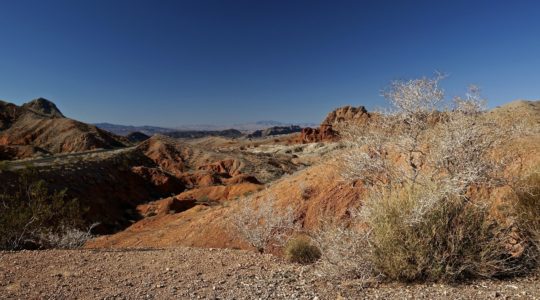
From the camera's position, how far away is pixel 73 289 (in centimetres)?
638

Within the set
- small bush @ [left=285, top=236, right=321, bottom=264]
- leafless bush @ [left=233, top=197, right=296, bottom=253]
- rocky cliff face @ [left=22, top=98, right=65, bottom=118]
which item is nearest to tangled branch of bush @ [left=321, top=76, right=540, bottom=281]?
small bush @ [left=285, top=236, right=321, bottom=264]

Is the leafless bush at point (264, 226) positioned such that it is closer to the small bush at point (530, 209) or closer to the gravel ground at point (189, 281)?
the gravel ground at point (189, 281)

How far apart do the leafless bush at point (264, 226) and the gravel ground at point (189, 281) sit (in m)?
3.64

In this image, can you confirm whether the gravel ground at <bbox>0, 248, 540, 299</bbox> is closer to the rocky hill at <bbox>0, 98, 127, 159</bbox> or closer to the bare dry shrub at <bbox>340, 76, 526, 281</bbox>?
the bare dry shrub at <bbox>340, 76, 526, 281</bbox>

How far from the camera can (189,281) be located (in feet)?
22.2

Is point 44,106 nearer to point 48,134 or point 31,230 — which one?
point 48,134

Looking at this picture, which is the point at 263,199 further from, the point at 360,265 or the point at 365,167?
the point at 360,265

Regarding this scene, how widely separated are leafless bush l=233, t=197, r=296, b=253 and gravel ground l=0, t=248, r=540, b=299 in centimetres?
364

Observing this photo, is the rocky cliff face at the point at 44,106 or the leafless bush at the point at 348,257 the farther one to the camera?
the rocky cliff face at the point at 44,106

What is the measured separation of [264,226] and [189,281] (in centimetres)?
679

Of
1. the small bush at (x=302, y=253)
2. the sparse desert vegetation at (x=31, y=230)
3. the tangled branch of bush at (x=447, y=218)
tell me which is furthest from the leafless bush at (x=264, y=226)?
the tangled branch of bush at (x=447, y=218)

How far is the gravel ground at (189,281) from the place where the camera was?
5402 millimetres

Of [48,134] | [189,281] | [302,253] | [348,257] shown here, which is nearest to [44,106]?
[48,134]

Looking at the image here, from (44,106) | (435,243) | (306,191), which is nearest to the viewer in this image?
(435,243)
